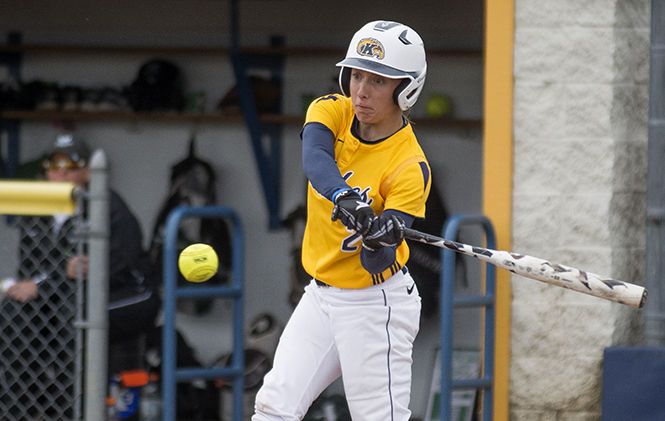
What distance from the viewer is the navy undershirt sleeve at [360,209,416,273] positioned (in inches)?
118

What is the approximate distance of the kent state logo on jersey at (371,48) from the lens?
3020mm

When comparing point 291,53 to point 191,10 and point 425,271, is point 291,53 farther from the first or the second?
point 425,271

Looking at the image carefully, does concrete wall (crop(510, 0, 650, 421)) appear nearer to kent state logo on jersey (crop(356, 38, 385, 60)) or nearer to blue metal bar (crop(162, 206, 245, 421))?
blue metal bar (crop(162, 206, 245, 421))

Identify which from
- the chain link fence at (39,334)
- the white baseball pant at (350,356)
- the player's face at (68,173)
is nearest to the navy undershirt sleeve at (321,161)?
the white baseball pant at (350,356)

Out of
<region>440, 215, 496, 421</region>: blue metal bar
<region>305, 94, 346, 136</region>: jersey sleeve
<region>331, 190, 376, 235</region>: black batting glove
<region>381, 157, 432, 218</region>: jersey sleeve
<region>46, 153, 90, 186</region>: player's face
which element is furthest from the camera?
<region>46, 153, 90, 186</region>: player's face

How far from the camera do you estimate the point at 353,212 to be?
2807mm

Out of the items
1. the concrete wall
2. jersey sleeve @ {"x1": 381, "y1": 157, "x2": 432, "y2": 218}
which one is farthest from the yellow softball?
the concrete wall

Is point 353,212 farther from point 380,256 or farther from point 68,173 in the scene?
point 68,173

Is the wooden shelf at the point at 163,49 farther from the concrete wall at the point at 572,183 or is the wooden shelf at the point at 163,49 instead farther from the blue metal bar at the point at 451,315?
the blue metal bar at the point at 451,315

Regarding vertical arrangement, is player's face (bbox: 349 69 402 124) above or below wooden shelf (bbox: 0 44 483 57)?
below

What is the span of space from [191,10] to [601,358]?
12.1 ft

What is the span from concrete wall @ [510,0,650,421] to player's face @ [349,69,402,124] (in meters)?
1.46

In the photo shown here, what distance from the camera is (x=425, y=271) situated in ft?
20.1

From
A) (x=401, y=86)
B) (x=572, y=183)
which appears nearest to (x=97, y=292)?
(x=401, y=86)
